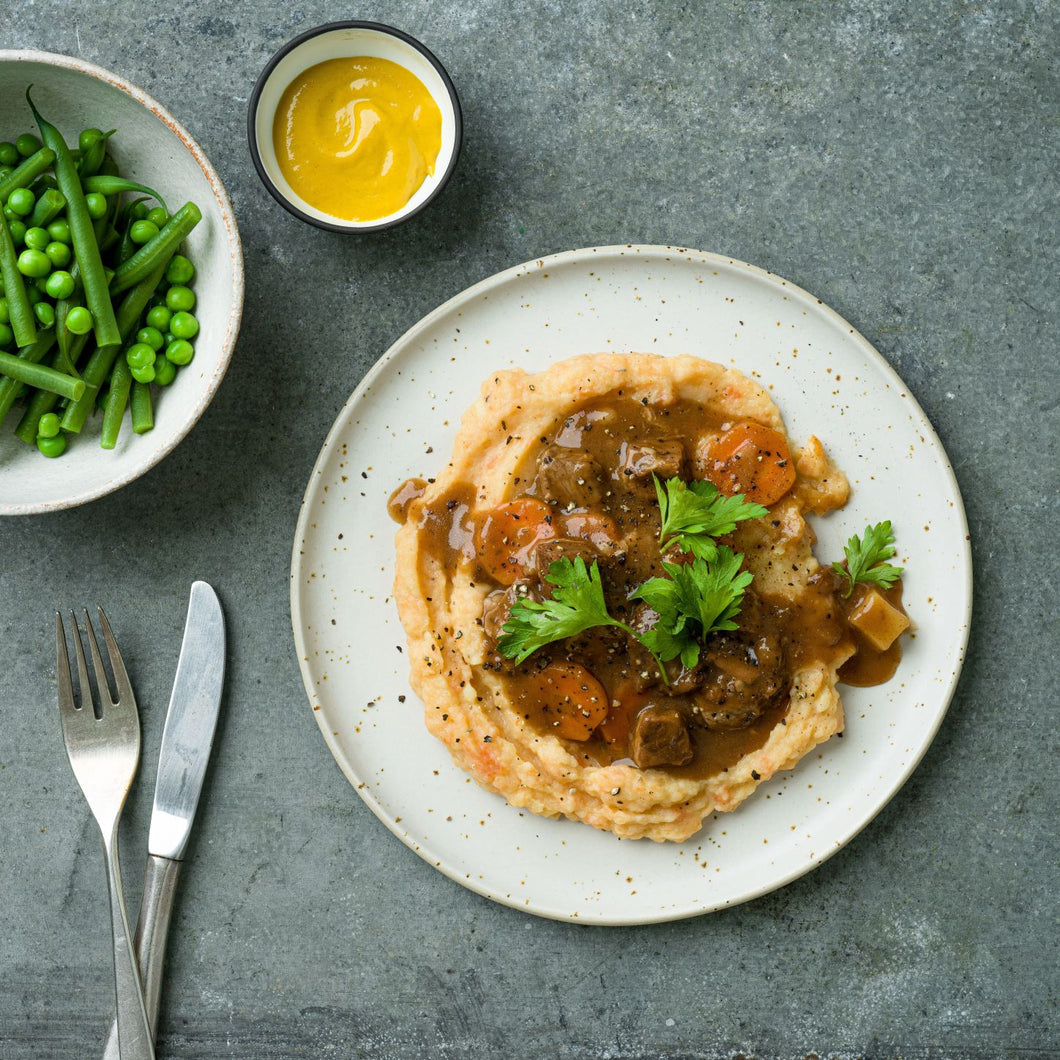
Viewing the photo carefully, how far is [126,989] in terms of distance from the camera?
4129 mm

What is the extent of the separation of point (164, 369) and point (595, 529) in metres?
2.08

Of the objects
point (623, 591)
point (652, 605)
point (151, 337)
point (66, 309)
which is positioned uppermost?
point (66, 309)

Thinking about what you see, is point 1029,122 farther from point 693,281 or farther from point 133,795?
point 133,795

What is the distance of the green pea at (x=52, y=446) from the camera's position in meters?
3.94

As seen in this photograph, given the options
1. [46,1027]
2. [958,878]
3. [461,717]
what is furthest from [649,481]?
[46,1027]

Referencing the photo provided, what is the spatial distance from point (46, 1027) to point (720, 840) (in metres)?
3.49

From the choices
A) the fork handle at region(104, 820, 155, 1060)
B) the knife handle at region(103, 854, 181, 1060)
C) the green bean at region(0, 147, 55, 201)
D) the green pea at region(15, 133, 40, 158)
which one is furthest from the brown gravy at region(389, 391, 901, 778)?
the green pea at region(15, 133, 40, 158)

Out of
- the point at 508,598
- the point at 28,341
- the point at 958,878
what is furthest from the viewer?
the point at 958,878

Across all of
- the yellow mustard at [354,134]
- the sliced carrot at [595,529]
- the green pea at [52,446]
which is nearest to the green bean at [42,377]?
the green pea at [52,446]

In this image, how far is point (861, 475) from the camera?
4.11m

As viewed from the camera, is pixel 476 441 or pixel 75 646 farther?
pixel 75 646

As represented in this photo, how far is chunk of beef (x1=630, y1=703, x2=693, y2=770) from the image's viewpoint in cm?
385

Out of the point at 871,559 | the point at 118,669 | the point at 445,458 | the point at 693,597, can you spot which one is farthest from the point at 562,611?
the point at 118,669

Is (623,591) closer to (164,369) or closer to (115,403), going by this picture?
(164,369)
